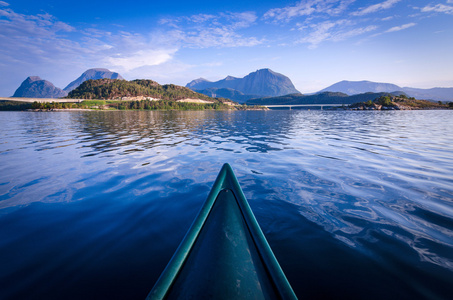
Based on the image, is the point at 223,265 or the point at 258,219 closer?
the point at 223,265

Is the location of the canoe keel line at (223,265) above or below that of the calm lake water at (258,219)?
above

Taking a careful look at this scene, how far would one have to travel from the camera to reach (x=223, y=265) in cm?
236

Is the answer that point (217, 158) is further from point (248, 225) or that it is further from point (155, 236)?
point (248, 225)

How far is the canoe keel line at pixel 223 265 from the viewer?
197 cm

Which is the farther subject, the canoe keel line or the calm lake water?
the calm lake water

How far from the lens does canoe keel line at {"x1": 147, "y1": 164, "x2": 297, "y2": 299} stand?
1974 mm

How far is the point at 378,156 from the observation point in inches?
425

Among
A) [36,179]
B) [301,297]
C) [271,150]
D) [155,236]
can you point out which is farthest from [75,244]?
[271,150]

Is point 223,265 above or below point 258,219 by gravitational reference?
above

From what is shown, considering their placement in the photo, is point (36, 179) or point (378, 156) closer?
point (36, 179)

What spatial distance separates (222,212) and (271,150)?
1005cm

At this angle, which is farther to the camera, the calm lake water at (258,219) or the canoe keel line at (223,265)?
the calm lake water at (258,219)

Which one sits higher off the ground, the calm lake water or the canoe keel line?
the canoe keel line

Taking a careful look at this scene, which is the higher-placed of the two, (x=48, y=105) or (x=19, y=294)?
(x=48, y=105)
